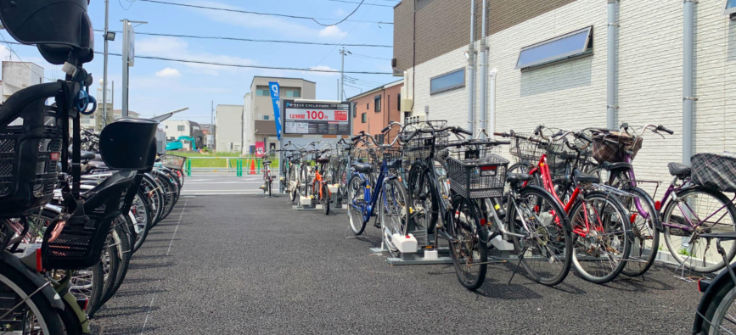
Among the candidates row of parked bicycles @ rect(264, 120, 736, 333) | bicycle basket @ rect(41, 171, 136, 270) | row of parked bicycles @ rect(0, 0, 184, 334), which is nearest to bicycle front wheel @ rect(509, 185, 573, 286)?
row of parked bicycles @ rect(264, 120, 736, 333)

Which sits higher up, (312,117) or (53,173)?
(312,117)

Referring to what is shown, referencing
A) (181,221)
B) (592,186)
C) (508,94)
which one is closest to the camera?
(592,186)

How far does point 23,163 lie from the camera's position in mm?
1943

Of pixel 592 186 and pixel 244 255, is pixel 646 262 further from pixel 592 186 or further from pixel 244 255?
pixel 244 255

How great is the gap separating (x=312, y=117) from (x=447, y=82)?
13.4ft

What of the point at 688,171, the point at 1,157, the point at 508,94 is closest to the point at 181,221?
the point at 1,157

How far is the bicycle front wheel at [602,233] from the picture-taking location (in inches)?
157

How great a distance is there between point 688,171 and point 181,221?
671cm

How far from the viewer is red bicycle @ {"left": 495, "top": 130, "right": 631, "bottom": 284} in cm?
405

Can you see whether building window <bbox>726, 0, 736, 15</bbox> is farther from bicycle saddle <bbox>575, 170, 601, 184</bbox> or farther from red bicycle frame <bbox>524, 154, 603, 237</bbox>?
bicycle saddle <bbox>575, 170, 601, 184</bbox>

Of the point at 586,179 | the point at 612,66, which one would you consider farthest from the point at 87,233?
the point at 612,66

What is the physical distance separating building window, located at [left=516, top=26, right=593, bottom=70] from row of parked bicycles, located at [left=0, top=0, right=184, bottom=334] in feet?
28.2

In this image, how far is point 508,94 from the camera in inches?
463

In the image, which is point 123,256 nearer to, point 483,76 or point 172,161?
point 172,161
